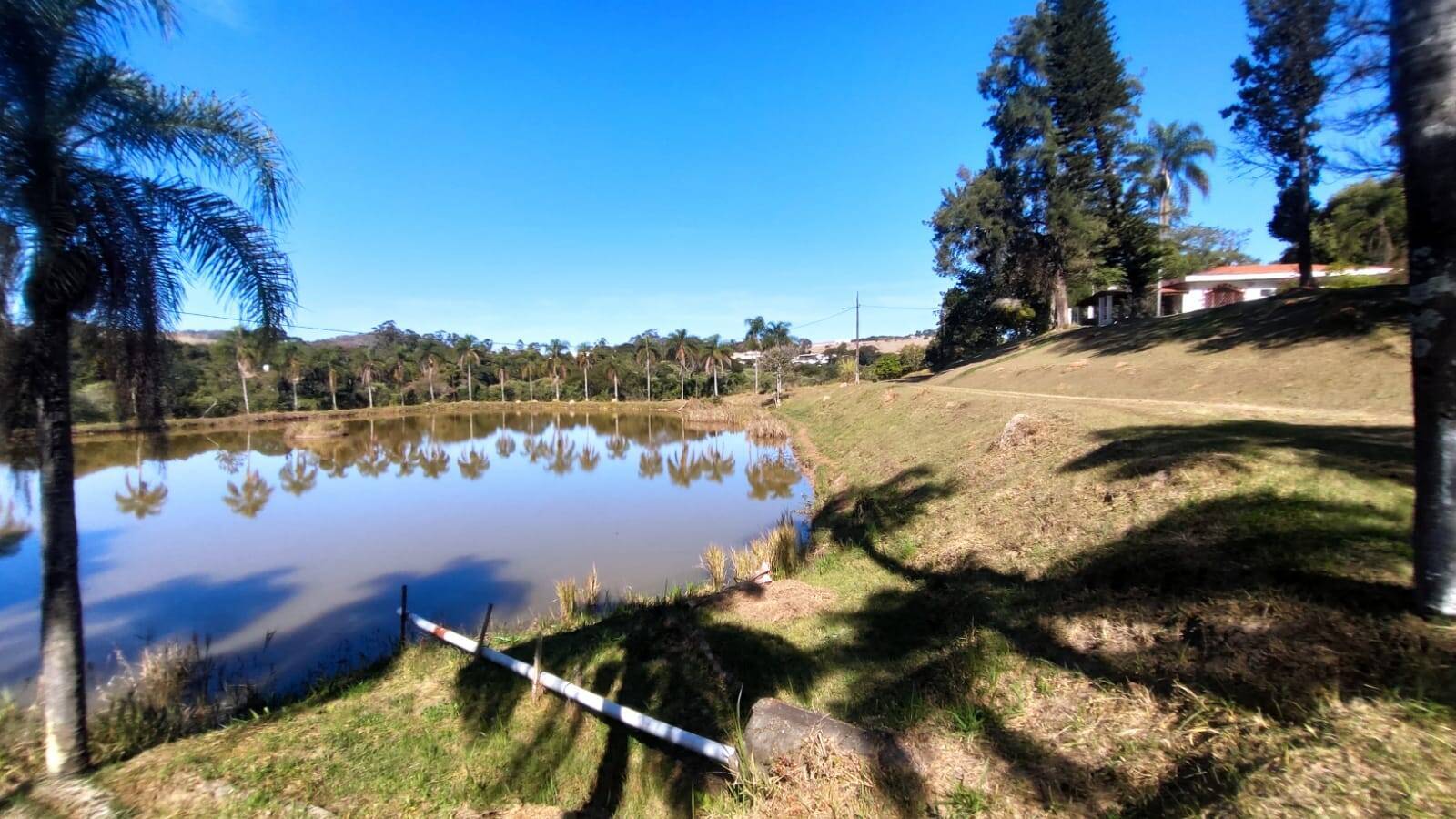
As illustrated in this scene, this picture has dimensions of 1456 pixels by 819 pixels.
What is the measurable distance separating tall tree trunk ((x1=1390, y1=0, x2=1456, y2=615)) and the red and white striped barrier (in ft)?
11.6

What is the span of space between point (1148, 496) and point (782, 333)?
52991mm

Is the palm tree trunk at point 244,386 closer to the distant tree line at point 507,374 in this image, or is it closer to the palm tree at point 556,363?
the distant tree line at point 507,374

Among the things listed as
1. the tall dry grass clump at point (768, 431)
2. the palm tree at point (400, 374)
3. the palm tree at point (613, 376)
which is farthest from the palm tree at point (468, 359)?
the tall dry grass clump at point (768, 431)

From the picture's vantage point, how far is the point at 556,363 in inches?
2633

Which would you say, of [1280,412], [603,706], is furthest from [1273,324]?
[603,706]

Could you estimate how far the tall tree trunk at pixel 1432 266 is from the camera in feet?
9.06

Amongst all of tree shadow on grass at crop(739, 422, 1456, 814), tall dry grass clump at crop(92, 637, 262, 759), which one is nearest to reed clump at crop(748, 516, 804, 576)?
tree shadow on grass at crop(739, 422, 1456, 814)

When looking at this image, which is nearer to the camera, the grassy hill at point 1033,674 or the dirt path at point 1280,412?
the grassy hill at point 1033,674

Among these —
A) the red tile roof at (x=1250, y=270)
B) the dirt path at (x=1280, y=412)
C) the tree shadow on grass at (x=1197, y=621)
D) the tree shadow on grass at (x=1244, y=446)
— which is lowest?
the tree shadow on grass at (x=1197, y=621)

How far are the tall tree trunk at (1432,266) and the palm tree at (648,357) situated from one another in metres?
62.3

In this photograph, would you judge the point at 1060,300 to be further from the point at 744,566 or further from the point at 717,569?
the point at 717,569

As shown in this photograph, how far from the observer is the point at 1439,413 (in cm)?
281

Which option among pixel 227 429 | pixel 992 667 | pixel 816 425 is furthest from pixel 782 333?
pixel 992 667

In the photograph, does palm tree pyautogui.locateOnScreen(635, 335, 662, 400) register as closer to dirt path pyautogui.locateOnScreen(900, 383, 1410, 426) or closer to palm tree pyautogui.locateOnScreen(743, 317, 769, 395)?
palm tree pyautogui.locateOnScreen(743, 317, 769, 395)
